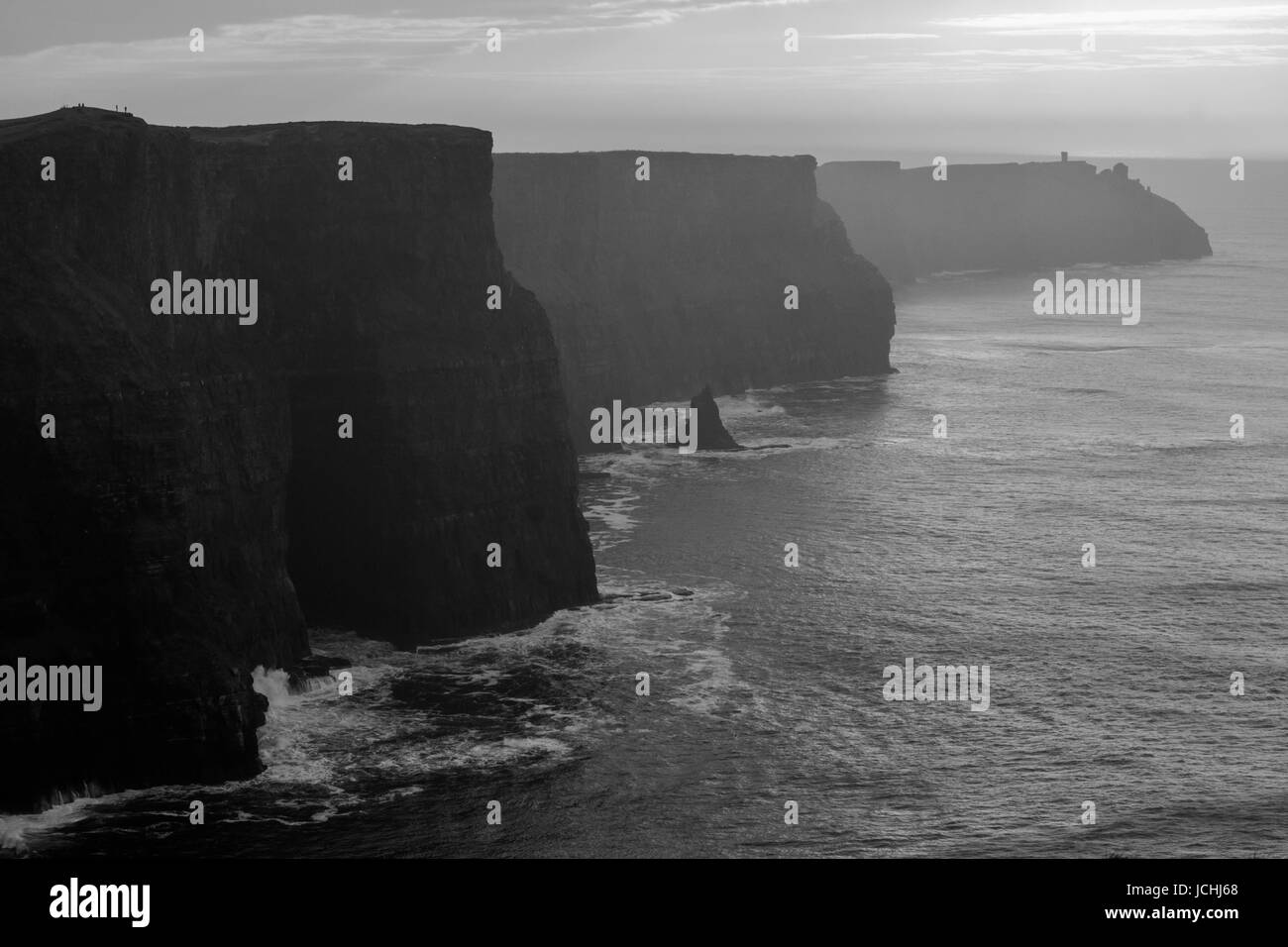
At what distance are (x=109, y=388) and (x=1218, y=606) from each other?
4866cm

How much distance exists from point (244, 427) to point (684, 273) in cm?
8519

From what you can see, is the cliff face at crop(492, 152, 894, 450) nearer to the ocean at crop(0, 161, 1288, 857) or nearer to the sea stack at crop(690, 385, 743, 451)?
the sea stack at crop(690, 385, 743, 451)

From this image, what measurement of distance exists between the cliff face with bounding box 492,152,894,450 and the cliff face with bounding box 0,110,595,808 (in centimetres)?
4304

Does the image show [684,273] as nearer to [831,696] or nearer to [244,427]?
[244,427]

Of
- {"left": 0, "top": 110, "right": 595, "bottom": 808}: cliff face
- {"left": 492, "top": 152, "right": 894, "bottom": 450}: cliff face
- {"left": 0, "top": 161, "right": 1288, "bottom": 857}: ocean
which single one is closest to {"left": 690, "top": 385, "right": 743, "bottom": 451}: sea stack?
{"left": 0, "top": 161, "right": 1288, "bottom": 857}: ocean

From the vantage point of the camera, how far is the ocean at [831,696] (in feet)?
180

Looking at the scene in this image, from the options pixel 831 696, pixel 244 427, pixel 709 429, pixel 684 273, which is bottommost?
pixel 831 696

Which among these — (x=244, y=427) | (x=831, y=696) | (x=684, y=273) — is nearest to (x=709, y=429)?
(x=684, y=273)

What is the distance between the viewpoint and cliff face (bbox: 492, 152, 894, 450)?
5064 inches

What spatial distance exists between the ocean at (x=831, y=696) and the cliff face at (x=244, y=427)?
99.5 inches

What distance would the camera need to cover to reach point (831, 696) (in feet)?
221

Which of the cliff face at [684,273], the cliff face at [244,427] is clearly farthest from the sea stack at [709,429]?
the cliff face at [244,427]

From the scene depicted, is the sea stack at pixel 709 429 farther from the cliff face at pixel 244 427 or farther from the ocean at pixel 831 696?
the cliff face at pixel 244 427
